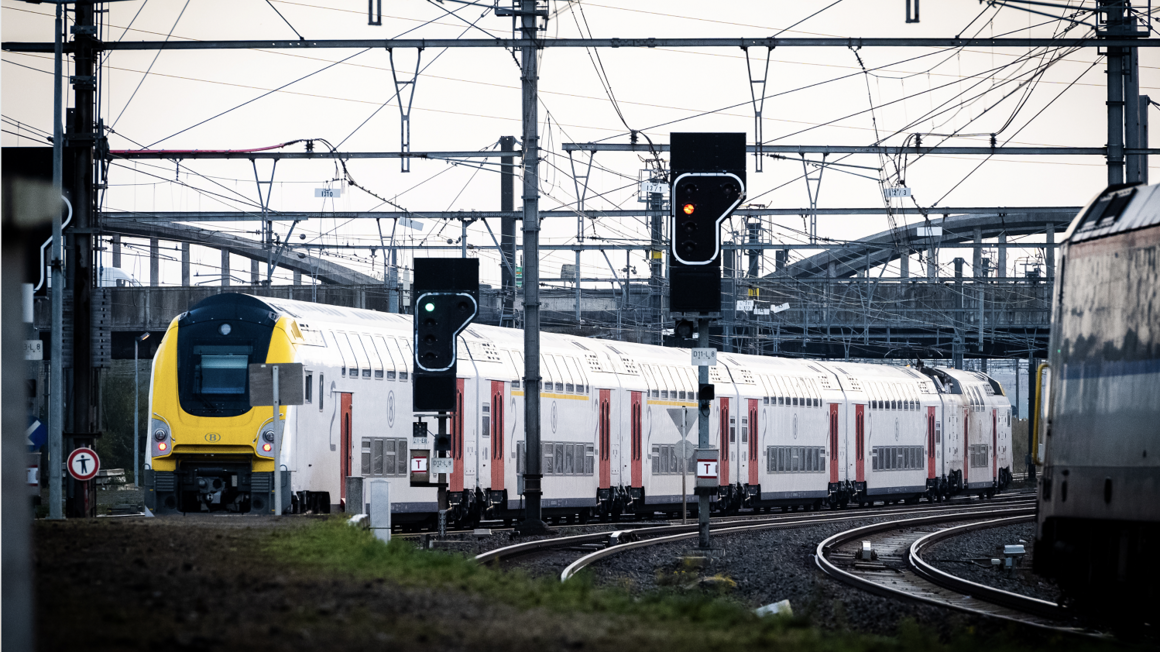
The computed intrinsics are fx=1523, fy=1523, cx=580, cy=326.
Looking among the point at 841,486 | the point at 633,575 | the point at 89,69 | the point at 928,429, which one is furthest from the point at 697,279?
the point at 928,429

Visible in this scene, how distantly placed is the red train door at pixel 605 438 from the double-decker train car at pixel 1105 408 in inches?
742

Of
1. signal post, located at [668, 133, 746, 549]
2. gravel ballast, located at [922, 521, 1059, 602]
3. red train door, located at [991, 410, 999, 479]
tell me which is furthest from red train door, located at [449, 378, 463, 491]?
red train door, located at [991, 410, 999, 479]

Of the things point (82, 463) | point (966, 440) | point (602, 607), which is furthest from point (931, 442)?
point (602, 607)

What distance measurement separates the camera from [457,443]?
91.5 ft

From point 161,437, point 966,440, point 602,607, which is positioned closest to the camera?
point 602,607

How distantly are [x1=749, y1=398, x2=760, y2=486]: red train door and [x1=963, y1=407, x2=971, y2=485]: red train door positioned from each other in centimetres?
1559

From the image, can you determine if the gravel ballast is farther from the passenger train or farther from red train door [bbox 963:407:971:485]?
red train door [bbox 963:407:971:485]

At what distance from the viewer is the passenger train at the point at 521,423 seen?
76.7 feet

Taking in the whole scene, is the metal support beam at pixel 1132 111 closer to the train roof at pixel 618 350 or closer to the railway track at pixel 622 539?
the railway track at pixel 622 539

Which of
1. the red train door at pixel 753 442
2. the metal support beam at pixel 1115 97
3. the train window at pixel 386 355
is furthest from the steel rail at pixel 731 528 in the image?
the metal support beam at pixel 1115 97

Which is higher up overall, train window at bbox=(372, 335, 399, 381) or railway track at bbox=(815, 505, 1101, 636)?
train window at bbox=(372, 335, 399, 381)

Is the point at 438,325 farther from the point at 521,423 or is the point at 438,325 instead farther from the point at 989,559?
the point at 989,559

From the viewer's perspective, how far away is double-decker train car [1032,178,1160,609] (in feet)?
41.1

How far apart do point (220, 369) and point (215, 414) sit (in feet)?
2.55
